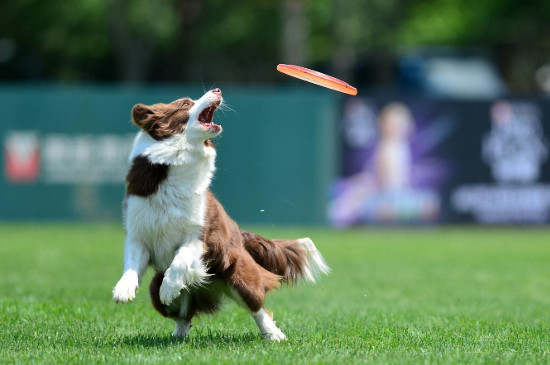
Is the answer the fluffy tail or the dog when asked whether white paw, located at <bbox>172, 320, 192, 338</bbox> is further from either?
the fluffy tail

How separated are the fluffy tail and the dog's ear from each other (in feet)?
4.13

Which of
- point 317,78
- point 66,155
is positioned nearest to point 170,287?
point 317,78

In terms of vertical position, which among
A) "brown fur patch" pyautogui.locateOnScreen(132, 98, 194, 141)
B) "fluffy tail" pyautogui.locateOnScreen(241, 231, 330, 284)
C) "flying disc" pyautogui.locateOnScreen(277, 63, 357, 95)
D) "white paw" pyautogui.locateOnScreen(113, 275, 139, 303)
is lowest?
"white paw" pyautogui.locateOnScreen(113, 275, 139, 303)

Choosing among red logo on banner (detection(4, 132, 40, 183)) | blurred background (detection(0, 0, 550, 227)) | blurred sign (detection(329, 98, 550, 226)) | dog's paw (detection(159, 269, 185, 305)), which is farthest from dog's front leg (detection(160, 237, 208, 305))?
red logo on banner (detection(4, 132, 40, 183))

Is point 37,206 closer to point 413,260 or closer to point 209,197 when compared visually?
point 413,260

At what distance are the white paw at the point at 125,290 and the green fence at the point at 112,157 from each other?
13.3m

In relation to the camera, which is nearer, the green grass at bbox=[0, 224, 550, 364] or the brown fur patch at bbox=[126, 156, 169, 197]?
the green grass at bbox=[0, 224, 550, 364]

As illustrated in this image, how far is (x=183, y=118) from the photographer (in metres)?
6.67

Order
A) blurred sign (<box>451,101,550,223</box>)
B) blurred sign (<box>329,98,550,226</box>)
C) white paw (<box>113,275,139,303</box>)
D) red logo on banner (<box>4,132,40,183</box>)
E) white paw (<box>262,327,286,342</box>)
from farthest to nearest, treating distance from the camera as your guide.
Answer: blurred sign (<box>451,101,550,223</box>), blurred sign (<box>329,98,550,226</box>), red logo on banner (<box>4,132,40,183</box>), white paw (<box>262,327,286,342</box>), white paw (<box>113,275,139,303</box>)

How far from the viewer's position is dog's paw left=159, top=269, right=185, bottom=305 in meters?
6.43

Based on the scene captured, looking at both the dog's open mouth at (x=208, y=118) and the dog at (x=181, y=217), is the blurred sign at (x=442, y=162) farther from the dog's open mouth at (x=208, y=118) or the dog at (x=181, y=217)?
the dog's open mouth at (x=208, y=118)

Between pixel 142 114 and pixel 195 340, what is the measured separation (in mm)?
1752

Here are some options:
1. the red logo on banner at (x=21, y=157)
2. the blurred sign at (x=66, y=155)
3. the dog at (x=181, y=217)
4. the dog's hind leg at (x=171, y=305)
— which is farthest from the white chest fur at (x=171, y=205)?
the red logo on banner at (x=21, y=157)

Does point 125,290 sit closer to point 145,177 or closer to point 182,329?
point 145,177
